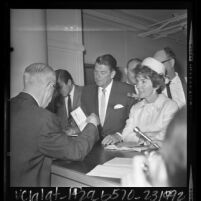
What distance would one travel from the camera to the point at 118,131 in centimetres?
163

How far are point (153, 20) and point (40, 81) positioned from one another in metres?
0.74

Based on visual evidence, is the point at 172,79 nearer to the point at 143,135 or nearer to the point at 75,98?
the point at 143,135

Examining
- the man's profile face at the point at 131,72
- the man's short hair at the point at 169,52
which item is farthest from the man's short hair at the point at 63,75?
the man's short hair at the point at 169,52

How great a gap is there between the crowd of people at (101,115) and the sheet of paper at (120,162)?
0.12ft

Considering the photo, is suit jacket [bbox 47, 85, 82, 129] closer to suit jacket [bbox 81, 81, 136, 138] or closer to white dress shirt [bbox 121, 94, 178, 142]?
suit jacket [bbox 81, 81, 136, 138]

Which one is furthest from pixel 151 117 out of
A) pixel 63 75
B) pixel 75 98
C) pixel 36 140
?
pixel 36 140

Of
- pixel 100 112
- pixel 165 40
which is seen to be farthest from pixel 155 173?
pixel 165 40

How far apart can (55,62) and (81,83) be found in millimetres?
191

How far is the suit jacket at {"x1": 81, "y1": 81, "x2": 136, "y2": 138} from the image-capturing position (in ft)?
5.37

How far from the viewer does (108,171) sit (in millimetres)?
1524

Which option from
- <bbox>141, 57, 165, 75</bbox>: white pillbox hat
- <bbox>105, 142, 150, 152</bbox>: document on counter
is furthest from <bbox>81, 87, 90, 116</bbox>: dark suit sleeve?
<bbox>141, 57, 165, 75</bbox>: white pillbox hat

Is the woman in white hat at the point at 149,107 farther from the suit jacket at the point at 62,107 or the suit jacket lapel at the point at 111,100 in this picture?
the suit jacket at the point at 62,107

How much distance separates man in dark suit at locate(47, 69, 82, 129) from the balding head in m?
0.03

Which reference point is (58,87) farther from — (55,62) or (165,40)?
(165,40)
